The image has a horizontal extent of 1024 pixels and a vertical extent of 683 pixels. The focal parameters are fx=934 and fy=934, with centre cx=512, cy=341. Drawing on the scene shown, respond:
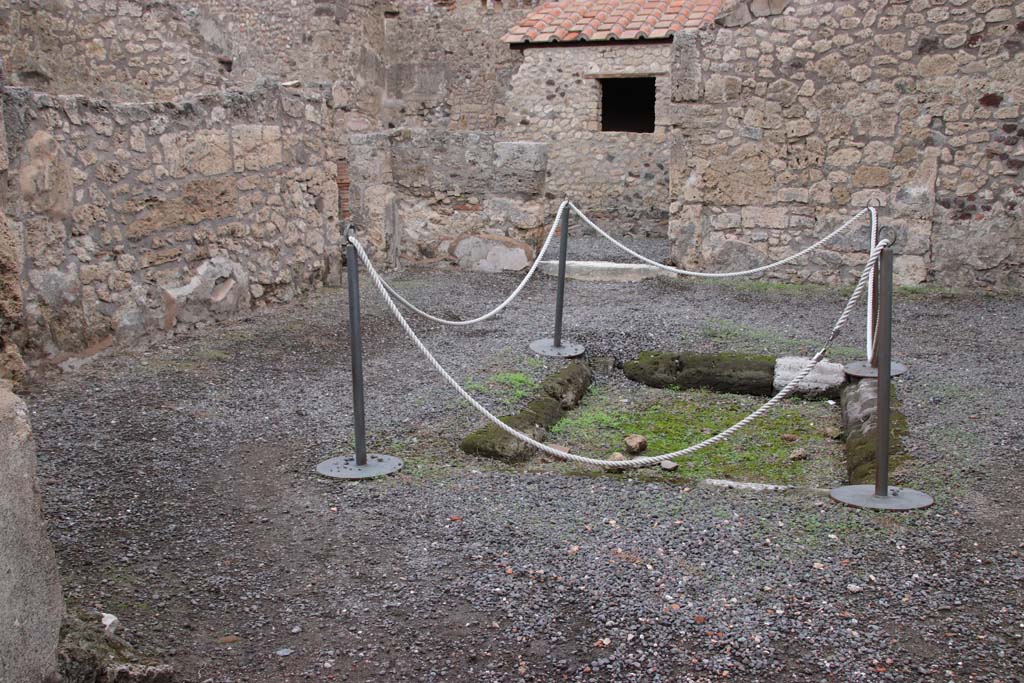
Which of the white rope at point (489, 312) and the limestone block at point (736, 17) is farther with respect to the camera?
the limestone block at point (736, 17)

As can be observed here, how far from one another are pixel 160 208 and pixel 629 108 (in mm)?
10777

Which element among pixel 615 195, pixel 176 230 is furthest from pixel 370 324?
pixel 615 195

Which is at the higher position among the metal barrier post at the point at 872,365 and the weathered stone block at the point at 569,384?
the metal barrier post at the point at 872,365

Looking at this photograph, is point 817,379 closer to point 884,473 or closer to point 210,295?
point 884,473

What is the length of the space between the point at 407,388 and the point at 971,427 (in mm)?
3162

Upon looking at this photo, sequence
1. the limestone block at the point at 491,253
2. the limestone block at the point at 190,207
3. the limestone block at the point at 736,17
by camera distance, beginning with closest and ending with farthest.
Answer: the limestone block at the point at 190,207, the limestone block at the point at 736,17, the limestone block at the point at 491,253

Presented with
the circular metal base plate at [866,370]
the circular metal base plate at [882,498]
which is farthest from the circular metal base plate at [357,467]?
the circular metal base plate at [866,370]

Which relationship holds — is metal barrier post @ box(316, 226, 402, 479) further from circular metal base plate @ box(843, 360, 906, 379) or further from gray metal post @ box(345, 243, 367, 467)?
circular metal base plate @ box(843, 360, 906, 379)

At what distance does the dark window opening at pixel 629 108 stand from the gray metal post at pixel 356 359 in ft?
39.3

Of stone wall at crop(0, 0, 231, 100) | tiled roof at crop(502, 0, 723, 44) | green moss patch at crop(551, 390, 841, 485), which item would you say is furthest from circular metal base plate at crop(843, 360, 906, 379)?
tiled roof at crop(502, 0, 723, 44)

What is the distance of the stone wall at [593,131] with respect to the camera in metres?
13.6

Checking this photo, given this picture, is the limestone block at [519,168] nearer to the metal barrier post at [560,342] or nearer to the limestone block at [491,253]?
the limestone block at [491,253]

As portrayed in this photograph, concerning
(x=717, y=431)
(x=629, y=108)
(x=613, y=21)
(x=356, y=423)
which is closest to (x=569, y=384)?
(x=717, y=431)

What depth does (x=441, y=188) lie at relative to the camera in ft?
33.1
